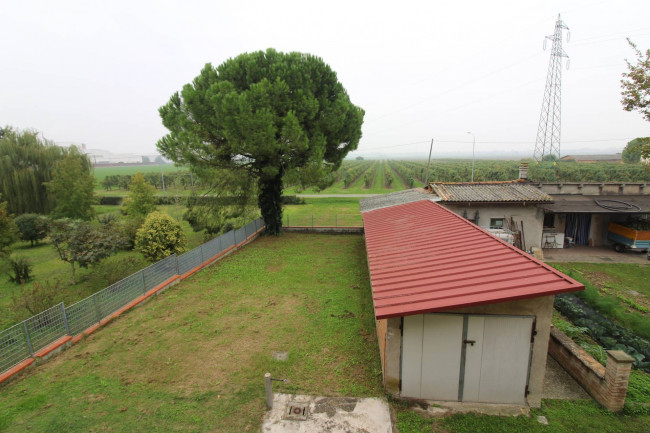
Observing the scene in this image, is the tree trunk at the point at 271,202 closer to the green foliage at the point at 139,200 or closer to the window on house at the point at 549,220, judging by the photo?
the green foliage at the point at 139,200

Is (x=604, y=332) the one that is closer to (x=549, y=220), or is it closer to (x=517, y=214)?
(x=517, y=214)

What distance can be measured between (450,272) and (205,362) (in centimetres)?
563

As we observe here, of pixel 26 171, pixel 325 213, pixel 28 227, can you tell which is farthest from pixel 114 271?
pixel 325 213

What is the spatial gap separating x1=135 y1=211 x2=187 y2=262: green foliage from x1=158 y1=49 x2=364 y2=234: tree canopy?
3.55 meters

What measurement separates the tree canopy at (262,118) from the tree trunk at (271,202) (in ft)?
1.87

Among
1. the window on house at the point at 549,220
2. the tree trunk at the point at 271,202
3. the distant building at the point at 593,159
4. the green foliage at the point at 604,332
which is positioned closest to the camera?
the green foliage at the point at 604,332

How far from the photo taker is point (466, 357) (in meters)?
5.45

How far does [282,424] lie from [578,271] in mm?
13804

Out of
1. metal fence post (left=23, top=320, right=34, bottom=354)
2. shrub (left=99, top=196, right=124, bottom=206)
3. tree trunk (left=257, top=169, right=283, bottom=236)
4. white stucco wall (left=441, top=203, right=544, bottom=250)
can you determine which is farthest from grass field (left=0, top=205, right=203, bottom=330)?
shrub (left=99, top=196, right=124, bottom=206)

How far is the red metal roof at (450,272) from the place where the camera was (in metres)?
5.00

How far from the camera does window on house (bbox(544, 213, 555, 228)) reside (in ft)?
54.0

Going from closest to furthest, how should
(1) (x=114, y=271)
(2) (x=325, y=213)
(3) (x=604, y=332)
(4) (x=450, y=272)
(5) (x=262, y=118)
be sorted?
(4) (x=450, y=272), (3) (x=604, y=332), (1) (x=114, y=271), (5) (x=262, y=118), (2) (x=325, y=213)

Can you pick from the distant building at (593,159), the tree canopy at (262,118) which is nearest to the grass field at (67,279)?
the tree canopy at (262,118)

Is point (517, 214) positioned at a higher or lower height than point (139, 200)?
lower
